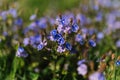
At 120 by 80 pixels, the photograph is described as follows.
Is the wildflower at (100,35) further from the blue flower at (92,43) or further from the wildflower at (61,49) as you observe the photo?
the wildflower at (61,49)

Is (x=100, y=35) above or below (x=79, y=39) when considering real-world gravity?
above

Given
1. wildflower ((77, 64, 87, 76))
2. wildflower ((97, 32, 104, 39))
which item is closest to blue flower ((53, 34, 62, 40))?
wildflower ((77, 64, 87, 76))

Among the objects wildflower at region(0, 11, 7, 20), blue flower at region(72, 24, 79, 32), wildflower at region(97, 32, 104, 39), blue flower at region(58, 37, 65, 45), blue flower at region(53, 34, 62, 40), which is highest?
wildflower at region(97, 32, 104, 39)

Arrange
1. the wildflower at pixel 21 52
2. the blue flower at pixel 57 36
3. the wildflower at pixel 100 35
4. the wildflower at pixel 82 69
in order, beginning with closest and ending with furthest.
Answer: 1. the blue flower at pixel 57 36
2. the wildflower at pixel 82 69
3. the wildflower at pixel 21 52
4. the wildflower at pixel 100 35

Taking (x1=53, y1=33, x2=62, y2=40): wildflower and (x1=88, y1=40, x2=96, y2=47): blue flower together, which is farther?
(x1=88, y1=40, x2=96, y2=47): blue flower

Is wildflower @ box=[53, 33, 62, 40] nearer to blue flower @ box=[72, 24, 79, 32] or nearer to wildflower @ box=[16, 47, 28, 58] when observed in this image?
blue flower @ box=[72, 24, 79, 32]

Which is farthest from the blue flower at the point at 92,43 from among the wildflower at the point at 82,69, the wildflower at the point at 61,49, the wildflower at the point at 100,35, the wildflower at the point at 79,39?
the wildflower at the point at 100,35

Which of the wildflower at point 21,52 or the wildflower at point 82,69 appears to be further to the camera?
the wildflower at point 21,52

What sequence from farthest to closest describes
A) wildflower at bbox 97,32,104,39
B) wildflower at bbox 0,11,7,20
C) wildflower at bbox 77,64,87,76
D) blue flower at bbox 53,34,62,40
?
wildflower at bbox 97,32,104,39 → wildflower at bbox 0,11,7,20 → wildflower at bbox 77,64,87,76 → blue flower at bbox 53,34,62,40

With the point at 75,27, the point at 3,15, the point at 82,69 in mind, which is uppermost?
the point at 3,15

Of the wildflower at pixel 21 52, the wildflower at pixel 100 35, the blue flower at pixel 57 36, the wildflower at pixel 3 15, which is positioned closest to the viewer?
the blue flower at pixel 57 36

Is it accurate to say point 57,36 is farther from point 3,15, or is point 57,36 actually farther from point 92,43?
point 3,15

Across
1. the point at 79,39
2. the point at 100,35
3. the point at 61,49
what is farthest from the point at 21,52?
the point at 100,35

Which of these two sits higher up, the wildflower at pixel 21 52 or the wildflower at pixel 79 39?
the wildflower at pixel 79 39
